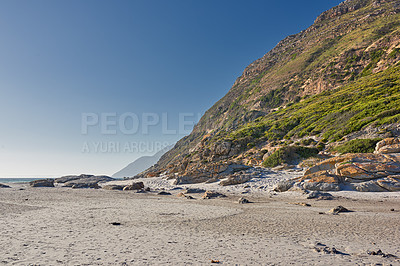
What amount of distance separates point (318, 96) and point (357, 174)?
46.5 meters

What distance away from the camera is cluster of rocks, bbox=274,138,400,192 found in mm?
16422

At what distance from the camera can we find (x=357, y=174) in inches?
693

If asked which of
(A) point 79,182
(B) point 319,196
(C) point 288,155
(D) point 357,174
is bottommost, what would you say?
(A) point 79,182

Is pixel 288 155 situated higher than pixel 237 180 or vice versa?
pixel 288 155

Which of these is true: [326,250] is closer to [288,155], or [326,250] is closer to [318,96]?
[288,155]

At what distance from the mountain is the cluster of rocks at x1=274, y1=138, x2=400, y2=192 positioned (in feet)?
27.2

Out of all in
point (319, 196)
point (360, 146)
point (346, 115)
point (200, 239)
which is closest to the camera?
point (200, 239)

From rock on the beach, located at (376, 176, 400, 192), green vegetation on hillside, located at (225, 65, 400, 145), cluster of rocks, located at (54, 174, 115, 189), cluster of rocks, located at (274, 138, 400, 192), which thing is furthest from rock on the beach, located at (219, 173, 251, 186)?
cluster of rocks, located at (54, 174, 115, 189)

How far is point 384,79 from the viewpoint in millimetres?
43469

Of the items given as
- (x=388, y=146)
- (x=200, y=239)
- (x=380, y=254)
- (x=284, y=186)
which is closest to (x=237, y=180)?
(x=284, y=186)

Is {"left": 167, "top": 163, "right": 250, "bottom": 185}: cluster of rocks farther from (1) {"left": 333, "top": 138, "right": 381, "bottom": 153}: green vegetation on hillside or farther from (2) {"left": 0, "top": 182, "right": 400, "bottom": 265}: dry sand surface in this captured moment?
(2) {"left": 0, "top": 182, "right": 400, "bottom": 265}: dry sand surface

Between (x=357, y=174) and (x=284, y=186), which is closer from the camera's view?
(x=357, y=174)

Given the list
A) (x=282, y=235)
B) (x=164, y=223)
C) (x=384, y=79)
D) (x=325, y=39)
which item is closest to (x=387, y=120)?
(x=384, y=79)

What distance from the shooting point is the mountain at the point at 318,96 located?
31.7m
